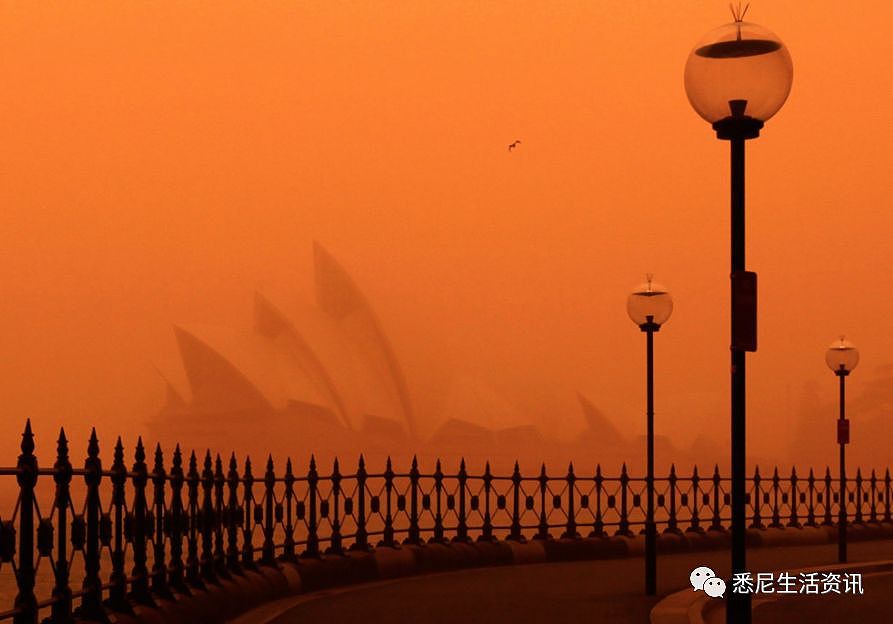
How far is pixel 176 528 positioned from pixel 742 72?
272 inches

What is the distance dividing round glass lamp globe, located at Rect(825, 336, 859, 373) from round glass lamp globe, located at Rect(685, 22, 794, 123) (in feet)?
59.3

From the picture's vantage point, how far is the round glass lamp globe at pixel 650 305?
68.3 ft

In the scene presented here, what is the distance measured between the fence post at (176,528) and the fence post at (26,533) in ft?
14.9

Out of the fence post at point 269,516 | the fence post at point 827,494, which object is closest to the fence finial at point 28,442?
the fence post at point 269,516

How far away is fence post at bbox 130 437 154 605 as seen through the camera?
40.4 feet

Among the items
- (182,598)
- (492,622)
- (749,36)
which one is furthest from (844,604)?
(749,36)

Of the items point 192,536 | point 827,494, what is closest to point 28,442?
point 192,536

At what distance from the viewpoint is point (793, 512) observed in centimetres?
3438

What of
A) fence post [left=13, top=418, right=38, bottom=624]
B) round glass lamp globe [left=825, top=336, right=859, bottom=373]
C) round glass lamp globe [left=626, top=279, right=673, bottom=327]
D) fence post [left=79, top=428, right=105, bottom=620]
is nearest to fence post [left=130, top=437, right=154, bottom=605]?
fence post [left=79, top=428, right=105, bottom=620]

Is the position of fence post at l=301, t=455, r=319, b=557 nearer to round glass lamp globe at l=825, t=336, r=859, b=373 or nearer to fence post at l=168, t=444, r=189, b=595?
fence post at l=168, t=444, r=189, b=595

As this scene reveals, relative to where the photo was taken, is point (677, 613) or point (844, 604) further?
point (844, 604)

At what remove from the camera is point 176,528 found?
46.7ft

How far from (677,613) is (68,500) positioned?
7.92 m

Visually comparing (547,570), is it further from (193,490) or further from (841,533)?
(193,490)
